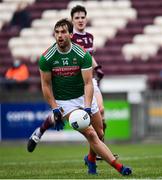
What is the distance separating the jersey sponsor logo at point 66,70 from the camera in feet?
32.1

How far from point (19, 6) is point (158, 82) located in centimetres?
656

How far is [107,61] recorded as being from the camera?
26.3m

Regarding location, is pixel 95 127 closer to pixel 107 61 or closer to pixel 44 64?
pixel 44 64

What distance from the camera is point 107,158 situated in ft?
31.6

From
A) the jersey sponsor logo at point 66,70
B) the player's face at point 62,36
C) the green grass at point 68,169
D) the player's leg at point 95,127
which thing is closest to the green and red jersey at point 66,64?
the jersey sponsor logo at point 66,70

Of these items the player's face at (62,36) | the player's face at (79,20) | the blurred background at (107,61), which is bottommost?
the blurred background at (107,61)

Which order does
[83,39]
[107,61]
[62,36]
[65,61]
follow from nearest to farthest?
[62,36]
[65,61]
[83,39]
[107,61]

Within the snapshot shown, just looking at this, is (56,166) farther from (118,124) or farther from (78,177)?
(118,124)

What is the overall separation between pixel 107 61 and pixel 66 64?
54.3ft

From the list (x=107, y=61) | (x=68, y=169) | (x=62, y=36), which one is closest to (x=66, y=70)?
(x=62, y=36)

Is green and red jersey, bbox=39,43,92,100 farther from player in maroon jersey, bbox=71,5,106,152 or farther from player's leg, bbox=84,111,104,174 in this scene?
player in maroon jersey, bbox=71,5,106,152

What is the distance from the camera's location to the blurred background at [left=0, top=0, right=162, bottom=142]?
2041 centimetres

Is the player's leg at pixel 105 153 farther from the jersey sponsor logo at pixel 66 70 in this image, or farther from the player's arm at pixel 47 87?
the jersey sponsor logo at pixel 66 70

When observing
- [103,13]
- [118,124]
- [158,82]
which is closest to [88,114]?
[118,124]
